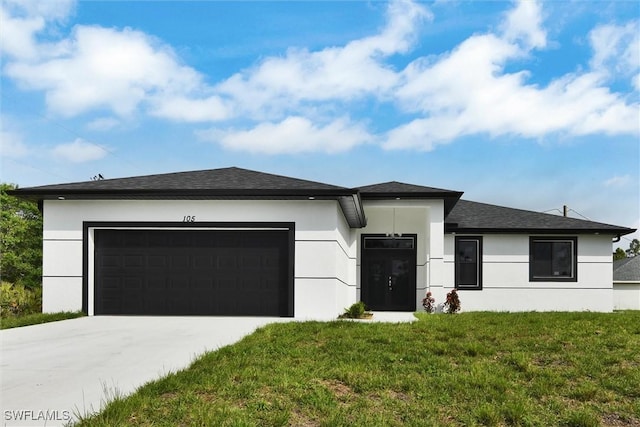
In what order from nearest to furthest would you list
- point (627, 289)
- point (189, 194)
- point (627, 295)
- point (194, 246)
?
point (189, 194)
point (194, 246)
point (627, 295)
point (627, 289)

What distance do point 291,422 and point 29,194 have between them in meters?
11.1

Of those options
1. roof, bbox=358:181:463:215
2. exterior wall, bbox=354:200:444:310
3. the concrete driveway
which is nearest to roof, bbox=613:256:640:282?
exterior wall, bbox=354:200:444:310

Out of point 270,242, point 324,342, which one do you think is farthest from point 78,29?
point 324,342

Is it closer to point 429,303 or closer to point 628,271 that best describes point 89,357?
point 429,303

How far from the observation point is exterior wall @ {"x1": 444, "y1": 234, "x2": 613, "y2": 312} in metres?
18.4

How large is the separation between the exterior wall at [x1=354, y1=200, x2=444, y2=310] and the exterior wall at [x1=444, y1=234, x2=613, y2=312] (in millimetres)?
1099

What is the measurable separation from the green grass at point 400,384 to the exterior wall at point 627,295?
69.5 feet

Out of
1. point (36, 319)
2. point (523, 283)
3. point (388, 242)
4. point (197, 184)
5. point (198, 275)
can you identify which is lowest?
point (36, 319)

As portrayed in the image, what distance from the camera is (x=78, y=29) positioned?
15031mm

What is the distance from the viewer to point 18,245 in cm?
2634

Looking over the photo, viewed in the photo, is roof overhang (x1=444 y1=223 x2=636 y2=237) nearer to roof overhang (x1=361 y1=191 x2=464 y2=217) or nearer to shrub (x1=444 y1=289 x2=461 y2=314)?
roof overhang (x1=361 y1=191 x2=464 y2=217)

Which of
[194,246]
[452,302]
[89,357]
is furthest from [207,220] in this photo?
[452,302]

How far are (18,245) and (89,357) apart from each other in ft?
73.3

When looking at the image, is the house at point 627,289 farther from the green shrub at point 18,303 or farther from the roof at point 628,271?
the green shrub at point 18,303
